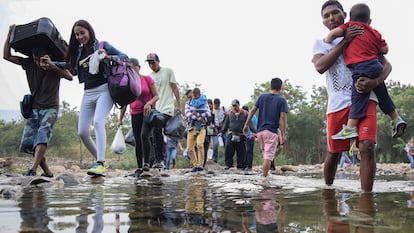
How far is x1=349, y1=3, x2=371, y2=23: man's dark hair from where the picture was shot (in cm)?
334

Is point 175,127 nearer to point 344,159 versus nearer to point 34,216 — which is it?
point 34,216

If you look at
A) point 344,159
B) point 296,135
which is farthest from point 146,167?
point 296,135

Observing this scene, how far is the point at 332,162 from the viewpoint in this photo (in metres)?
3.71

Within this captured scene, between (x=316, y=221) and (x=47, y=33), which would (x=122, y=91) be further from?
(x=316, y=221)

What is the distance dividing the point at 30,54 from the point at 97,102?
48.4 inches

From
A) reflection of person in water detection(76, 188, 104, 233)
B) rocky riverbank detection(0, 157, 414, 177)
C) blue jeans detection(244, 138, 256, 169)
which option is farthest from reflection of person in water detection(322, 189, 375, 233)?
blue jeans detection(244, 138, 256, 169)

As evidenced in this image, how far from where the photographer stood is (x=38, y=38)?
5.04 meters

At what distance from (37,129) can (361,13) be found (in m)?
3.92

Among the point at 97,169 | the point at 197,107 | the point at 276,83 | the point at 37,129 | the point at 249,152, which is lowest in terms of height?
the point at 97,169

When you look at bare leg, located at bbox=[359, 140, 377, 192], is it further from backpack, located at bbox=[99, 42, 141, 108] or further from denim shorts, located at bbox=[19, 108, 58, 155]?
denim shorts, located at bbox=[19, 108, 58, 155]

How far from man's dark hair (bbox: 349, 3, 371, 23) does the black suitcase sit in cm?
358

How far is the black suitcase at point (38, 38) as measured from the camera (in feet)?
16.4

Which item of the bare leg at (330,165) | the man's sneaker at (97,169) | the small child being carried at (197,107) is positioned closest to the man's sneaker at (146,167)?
the man's sneaker at (97,169)

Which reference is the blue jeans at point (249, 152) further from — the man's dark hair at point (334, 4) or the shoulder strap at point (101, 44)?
the man's dark hair at point (334, 4)
